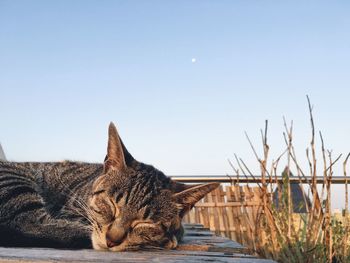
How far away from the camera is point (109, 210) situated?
214 cm

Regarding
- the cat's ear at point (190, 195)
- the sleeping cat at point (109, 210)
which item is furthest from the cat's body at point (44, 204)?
the cat's ear at point (190, 195)

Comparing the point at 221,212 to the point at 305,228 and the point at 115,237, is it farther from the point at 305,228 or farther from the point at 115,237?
the point at 115,237

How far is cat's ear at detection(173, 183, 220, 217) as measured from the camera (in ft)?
7.39

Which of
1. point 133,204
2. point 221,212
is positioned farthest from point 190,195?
point 221,212

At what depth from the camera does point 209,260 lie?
1.46 meters

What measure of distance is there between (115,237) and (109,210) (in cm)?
22

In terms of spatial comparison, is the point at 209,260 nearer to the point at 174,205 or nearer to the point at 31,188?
the point at 174,205

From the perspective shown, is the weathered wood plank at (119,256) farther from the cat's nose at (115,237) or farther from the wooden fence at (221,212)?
the wooden fence at (221,212)

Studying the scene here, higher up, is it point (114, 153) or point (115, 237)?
point (114, 153)

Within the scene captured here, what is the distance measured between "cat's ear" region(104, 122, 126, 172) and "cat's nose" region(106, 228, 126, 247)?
18.0 inches

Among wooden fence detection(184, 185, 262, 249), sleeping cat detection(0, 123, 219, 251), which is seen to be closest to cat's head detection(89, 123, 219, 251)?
sleeping cat detection(0, 123, 219, 251)

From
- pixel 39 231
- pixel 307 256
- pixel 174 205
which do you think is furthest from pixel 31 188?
pixel 307 256

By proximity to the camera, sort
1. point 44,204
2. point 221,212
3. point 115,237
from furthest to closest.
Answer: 1. point 221,212
2. point 44,204
3. point 115,237

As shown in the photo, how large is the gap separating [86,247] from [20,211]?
1.59 ft
